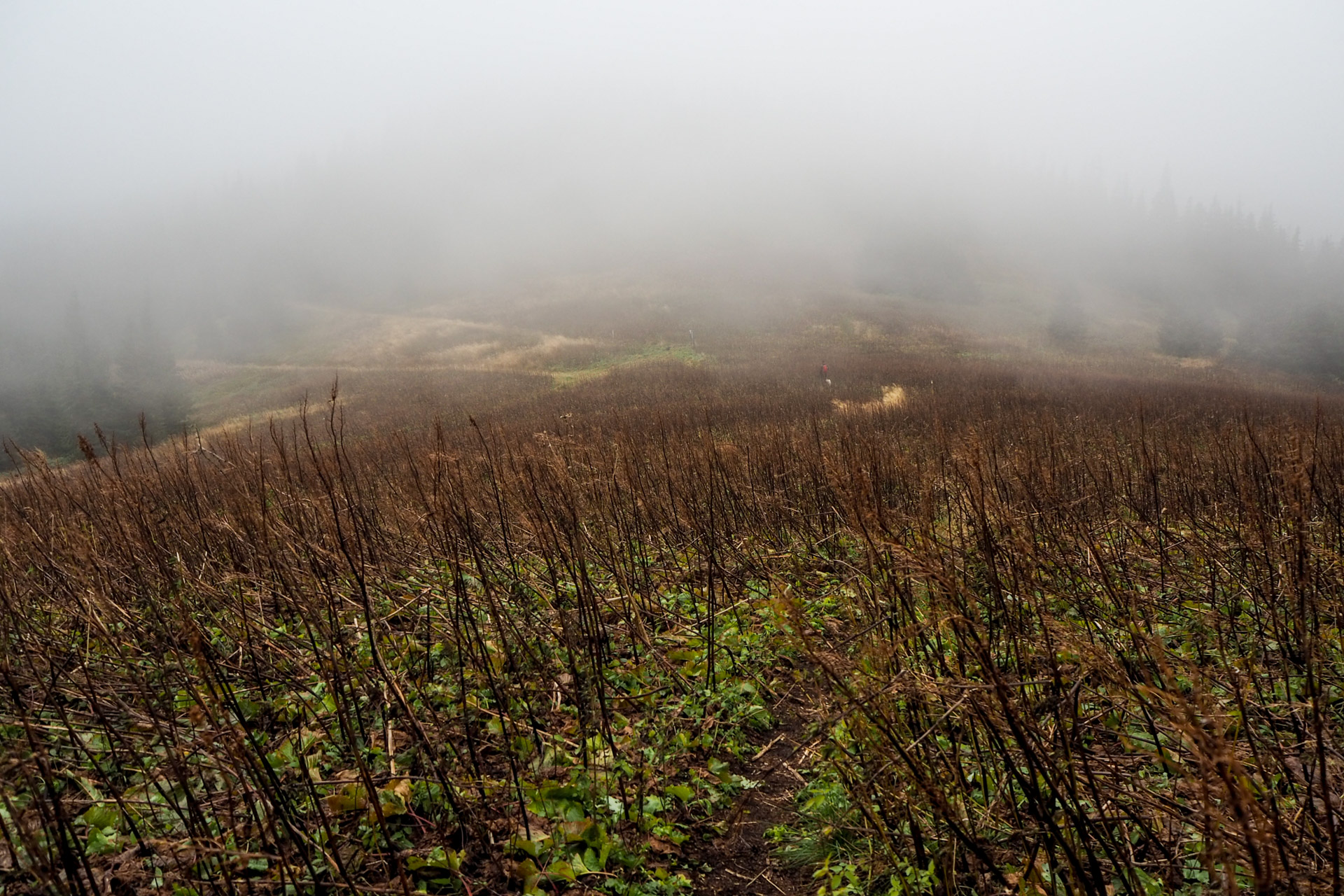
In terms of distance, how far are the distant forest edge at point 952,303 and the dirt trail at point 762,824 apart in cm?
2037

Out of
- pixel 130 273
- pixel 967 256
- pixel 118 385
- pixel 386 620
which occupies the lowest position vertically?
pixel 386 620

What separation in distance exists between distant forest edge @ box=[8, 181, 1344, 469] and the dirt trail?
20.4m

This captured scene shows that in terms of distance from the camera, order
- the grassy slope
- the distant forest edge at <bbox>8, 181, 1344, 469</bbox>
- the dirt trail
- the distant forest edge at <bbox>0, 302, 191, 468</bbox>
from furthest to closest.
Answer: the distant forest edge at <bbox>8, 181, 1344, 469</bbox>
the distant forest edge at <bbox>0, 302, 191, 468</bbox>
the dirt trail
the grassy slope

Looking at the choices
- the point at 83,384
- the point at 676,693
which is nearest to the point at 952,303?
the point at 676,693

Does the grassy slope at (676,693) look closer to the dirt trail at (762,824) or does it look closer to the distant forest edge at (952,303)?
the dirt trail at (762,824)

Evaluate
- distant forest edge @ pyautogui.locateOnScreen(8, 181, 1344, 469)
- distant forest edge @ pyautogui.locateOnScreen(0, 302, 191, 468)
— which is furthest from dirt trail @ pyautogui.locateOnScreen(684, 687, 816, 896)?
distant forest edge @ pyautogui.locateOnScreen(0, 302, 191, 468)

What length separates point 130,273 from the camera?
63062 mm

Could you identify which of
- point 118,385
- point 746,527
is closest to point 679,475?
point 746,527

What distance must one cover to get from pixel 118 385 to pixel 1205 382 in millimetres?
55957

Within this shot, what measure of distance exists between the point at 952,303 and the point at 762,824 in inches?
2270

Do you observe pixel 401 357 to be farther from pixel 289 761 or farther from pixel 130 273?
pixel 130 273

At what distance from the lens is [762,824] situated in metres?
2.98

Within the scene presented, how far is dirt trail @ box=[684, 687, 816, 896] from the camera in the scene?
261 centimetres

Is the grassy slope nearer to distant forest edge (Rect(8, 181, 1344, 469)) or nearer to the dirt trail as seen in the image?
the dirt trail
